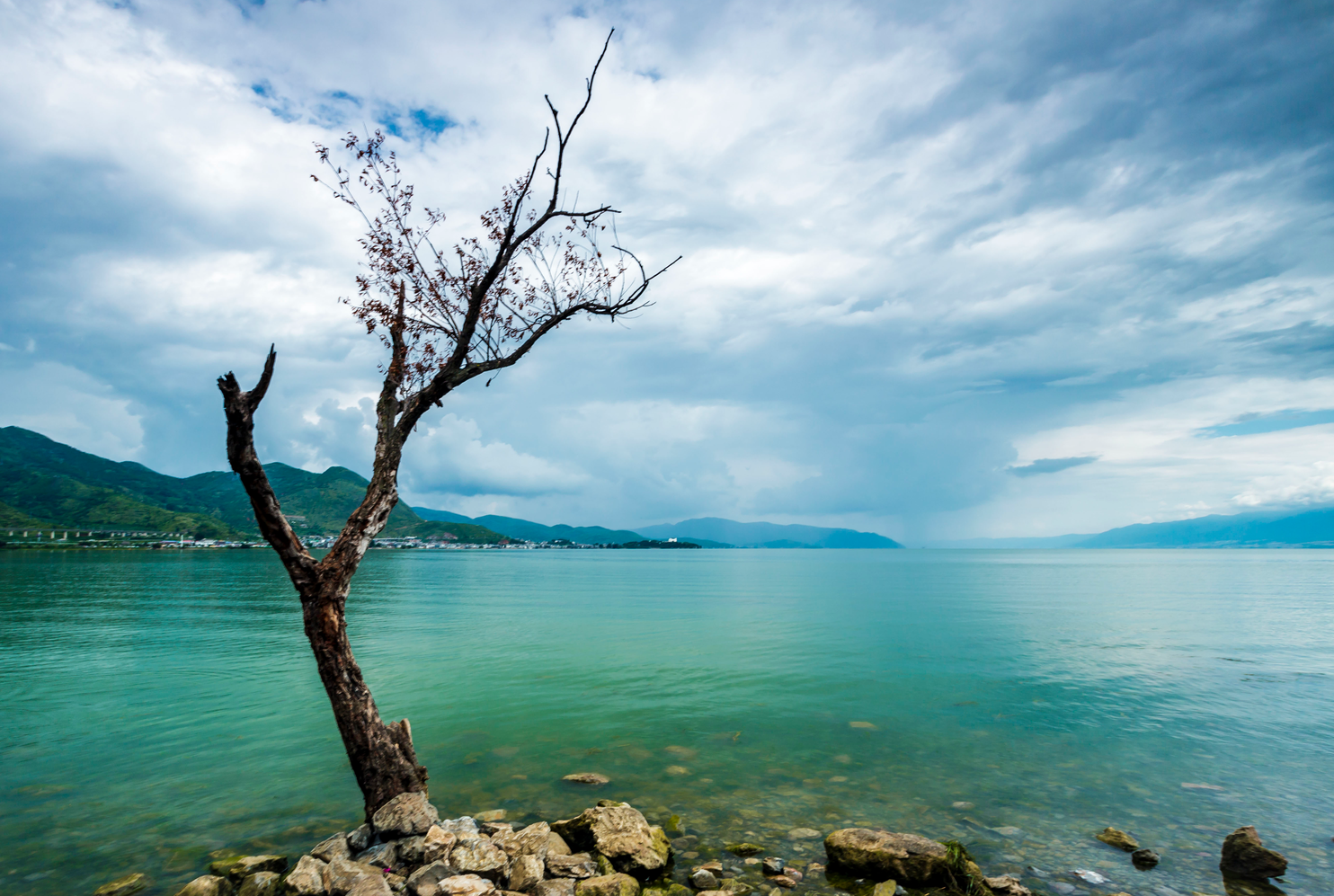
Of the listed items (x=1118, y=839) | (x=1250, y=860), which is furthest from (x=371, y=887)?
(x=1250, y=860)

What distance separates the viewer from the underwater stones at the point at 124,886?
33.3 feet

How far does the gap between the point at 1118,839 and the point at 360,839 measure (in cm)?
1389

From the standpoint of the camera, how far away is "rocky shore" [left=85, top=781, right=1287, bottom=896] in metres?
9.54

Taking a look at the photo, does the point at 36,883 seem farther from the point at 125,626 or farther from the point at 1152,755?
the point at 125,626

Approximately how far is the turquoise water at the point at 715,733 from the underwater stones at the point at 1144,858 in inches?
7.2

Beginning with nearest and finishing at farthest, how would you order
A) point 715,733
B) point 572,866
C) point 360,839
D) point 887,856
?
point 572,866 < point 887,856 < point 360,839 < point 715,733

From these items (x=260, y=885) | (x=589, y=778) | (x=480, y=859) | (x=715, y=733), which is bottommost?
(x=715, y=733)

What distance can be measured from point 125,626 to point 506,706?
37.6m

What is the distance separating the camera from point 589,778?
15.7 meters

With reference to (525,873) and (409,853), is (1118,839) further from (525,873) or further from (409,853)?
(409,853)

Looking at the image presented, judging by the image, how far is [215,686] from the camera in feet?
88.7

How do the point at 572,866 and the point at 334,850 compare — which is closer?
the point at 572,866

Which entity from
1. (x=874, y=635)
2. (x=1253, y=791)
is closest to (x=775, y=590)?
(x=874, y=635)

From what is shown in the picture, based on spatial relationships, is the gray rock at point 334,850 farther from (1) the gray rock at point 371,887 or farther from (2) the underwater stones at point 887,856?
(2) the underwater stones at point 887,856
